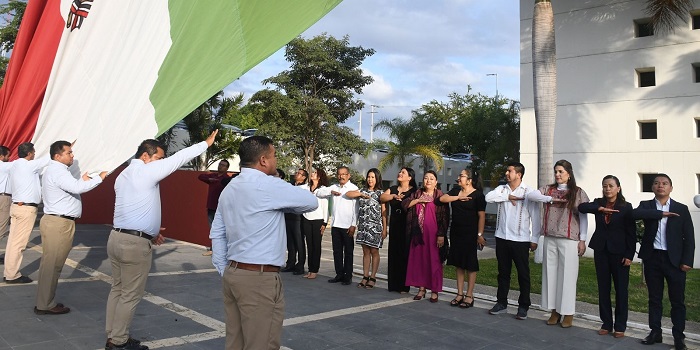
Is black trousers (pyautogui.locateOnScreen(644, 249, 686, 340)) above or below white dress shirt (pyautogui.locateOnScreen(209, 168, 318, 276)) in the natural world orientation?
below

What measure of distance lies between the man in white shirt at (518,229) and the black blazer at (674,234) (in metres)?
1.20

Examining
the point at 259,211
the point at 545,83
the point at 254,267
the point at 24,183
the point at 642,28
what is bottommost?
the point at 254,267

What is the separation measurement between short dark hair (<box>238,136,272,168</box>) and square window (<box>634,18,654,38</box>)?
1353 centimetres

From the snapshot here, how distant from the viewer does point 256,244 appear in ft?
10.6

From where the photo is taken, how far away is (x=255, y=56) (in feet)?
10.1

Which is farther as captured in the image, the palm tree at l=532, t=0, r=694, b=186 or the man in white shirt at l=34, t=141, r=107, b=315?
the palm tree at l=532, t=0, r=694, b=186

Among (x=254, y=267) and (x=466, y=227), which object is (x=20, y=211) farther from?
(x=466, y=227)

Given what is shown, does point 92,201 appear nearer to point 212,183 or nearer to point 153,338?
point 212,183

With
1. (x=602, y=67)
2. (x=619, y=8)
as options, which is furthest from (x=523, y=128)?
(x=619, y=8)

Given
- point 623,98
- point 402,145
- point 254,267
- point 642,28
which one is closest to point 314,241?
point 254,267

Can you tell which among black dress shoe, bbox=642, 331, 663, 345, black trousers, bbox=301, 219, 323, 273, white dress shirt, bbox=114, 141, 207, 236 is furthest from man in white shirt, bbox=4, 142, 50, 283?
black dress shoe, bbox=642, 331, 663, 345

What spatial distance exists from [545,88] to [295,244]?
655 centimetres

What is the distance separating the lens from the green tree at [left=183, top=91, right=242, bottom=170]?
1983 centimetres

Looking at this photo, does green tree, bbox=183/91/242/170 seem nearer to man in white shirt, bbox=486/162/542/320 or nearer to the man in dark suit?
man in white shirt, bbox=486/162/542/320
